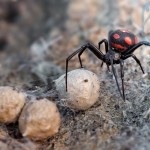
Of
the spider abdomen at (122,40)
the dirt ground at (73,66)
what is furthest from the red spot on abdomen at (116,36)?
the dirt ground at (73,66)

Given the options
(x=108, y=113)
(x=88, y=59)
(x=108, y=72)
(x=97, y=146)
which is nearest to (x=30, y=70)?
(x=88, y=59)

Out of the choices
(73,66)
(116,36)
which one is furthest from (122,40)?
(73,66)

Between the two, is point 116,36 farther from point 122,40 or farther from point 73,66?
point 73,66

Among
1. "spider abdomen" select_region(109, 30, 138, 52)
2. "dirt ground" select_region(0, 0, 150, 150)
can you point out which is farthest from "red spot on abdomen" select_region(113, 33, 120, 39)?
"dirt ground" select_region(0, 0, 150, 150)

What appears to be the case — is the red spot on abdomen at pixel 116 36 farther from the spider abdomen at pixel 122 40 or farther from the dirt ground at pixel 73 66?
the dirt ground at pixel 73 66

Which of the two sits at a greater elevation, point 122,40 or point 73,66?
point 122,40

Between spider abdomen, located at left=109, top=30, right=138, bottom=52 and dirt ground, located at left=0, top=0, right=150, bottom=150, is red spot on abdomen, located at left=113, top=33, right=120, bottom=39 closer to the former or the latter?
spider abdomen, located at left=109, top=30, right=138, bottom=52

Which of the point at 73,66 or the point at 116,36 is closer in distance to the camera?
the point at 116,36
